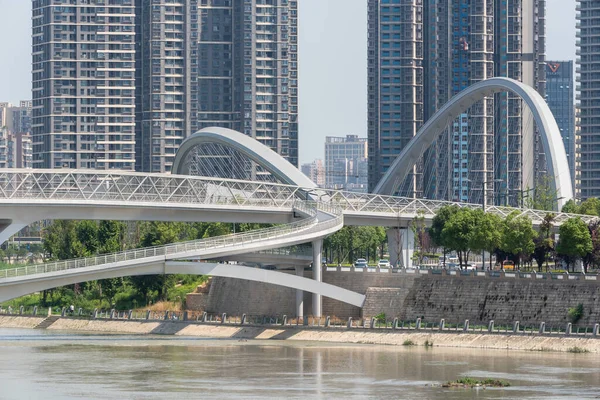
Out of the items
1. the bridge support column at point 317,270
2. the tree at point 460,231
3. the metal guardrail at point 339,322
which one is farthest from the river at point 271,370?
the tree at point 460,231

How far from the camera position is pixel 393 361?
7831 cm

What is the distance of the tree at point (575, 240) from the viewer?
3593 inches

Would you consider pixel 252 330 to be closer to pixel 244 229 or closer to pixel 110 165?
pixel 244 229

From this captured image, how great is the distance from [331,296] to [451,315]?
8.57 meters

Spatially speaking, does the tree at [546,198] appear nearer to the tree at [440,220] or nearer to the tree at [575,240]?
the tree at [440,220]

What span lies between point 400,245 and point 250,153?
101 ft

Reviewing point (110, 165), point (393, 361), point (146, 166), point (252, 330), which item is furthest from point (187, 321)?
point (146, 166)

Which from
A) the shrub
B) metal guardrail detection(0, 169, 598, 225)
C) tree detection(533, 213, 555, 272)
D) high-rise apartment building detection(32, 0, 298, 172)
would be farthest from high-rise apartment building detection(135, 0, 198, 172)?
the shrub

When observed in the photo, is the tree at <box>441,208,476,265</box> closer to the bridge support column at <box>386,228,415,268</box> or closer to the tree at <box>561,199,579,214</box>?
the bridge support column at <box>386,228,415,268</box>

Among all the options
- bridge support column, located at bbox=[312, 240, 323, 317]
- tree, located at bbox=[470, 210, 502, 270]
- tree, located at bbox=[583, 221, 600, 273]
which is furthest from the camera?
bridge support column, located at bbox=[312, 240, 323, 317]

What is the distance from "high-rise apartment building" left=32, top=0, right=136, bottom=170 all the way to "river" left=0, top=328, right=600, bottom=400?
312 ft

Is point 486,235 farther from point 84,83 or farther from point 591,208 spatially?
point 84,83

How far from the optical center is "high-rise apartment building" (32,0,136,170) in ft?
598

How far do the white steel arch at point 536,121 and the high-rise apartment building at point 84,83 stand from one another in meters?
49.5
